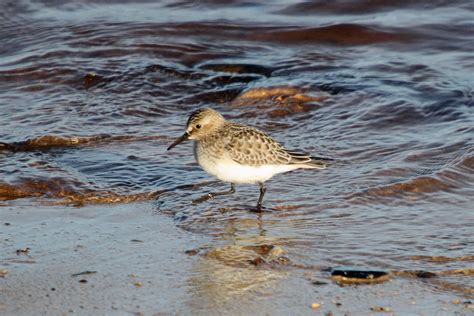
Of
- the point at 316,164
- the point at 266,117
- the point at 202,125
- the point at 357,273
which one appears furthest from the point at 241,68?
the point at 357,273

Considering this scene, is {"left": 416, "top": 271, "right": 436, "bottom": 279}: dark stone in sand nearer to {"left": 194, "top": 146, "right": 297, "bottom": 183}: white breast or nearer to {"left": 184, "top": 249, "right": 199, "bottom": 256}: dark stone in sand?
{"left": 184, "top": 249, "right": 199, "bottom": 256}: dark stone in sand

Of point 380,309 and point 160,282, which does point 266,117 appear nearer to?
point 160,282

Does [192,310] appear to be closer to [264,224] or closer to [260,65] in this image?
[264,224]

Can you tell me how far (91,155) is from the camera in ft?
28.9

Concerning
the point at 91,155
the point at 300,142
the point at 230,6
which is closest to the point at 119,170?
the point at 91,155

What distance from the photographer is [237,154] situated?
7.67 meters

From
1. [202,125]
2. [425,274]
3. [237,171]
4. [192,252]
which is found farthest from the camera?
[202,125]

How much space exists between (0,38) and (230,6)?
10.7ft

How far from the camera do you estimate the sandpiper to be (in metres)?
7.58

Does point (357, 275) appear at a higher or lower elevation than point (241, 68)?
lower

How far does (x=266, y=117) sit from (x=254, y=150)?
2.40m

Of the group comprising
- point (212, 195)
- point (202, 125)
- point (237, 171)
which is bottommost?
point (212, 195)

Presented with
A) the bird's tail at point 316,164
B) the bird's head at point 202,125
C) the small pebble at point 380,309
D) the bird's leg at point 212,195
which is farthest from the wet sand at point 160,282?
the bird's tail at point 316,164

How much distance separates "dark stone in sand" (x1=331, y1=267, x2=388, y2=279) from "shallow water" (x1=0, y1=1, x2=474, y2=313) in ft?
0.56
